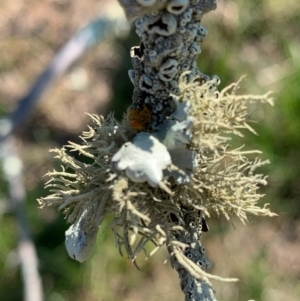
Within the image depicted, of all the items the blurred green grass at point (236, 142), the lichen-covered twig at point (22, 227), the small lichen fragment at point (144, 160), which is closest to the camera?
the small lichen fragment at point (144, 160)

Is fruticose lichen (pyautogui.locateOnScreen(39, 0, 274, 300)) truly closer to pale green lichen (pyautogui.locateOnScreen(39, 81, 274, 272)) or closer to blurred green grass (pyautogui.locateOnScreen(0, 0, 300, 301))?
pale green lichen (pyautogui.locateOnScreen(39, 81, 274, 272))

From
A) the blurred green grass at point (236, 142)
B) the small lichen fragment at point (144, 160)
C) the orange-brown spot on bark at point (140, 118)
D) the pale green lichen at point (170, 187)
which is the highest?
the orange-brown spot on bark at point (140, 118)

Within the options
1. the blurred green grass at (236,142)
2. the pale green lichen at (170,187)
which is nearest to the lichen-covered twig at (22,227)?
the blurred green grass at (236,142)

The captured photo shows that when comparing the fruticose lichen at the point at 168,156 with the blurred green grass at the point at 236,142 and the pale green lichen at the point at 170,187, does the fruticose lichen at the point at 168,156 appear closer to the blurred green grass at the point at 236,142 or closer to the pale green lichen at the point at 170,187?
the pale green lichen at the point at 170,187

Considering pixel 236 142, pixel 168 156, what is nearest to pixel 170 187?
pixel 168 156

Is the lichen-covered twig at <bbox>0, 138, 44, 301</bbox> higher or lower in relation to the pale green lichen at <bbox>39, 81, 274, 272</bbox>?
lower

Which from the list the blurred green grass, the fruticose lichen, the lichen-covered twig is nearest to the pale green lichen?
the fruticose lichen
